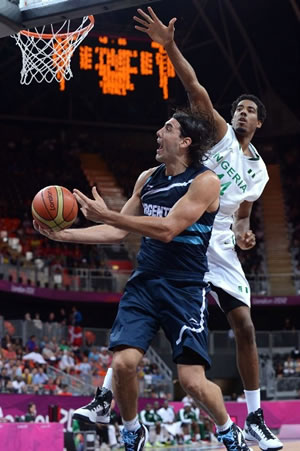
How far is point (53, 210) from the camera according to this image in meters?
5.47

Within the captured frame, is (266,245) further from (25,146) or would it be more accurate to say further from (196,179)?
(196,179)

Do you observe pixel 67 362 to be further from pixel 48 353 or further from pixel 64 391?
pixel 64 391

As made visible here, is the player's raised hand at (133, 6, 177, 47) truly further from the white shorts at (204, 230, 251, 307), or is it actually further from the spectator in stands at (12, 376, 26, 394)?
the spectator in stands at (12, 376, 26, 394)

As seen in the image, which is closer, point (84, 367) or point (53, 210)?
point (53, 210)

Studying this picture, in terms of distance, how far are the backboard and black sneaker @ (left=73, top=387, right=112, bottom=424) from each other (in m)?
3.40

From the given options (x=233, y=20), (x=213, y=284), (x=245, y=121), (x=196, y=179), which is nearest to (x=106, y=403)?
(x=213, y=284)

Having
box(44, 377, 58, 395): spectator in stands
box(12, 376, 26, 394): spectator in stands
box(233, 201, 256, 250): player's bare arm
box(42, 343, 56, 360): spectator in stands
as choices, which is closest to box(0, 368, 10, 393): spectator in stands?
box(12, 376, 26, 394): spectator in stands

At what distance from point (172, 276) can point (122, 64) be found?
19.3 m

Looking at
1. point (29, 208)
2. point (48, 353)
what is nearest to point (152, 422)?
point (48, 353)

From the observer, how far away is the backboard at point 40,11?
7211mm

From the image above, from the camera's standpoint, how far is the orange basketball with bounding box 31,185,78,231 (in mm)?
5477

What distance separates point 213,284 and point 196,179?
4.21 feet

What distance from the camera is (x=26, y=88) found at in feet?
96.0

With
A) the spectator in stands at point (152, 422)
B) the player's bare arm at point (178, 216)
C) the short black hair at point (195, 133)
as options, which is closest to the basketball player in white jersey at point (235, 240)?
the short black hair at point (195, 133)
